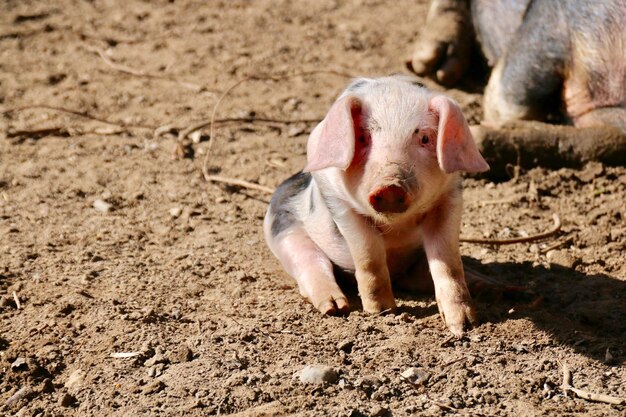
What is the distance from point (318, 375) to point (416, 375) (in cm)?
30

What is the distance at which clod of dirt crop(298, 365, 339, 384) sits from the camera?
310cm

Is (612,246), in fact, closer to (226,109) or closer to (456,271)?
(456,271)

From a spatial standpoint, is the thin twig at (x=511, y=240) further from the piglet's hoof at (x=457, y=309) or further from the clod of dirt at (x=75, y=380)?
the clod of dirt at (x=75, y=380)

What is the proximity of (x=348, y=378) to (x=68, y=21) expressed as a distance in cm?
480

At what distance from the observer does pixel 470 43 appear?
654 cm

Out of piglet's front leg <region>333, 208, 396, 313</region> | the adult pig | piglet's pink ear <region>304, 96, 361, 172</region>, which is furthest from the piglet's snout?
the adult pig

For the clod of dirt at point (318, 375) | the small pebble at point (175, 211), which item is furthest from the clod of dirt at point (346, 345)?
the small pebble at point (175, 211)

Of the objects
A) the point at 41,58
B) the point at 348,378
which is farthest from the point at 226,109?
the point at 348,378

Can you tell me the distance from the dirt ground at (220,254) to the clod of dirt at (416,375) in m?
0.01

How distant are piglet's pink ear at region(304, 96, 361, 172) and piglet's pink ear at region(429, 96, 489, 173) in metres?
0.28

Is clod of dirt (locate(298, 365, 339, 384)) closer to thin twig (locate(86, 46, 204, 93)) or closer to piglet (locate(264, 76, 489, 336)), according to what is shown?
piglet (locate(264, 76, 489, 336))

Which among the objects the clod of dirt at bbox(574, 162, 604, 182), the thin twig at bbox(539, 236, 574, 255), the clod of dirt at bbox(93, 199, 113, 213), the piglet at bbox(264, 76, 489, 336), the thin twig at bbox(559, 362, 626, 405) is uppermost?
the piglet at bbox(264, 76, 489, 336)

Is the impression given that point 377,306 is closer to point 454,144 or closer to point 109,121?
point 454,144

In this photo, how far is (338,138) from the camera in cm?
328
